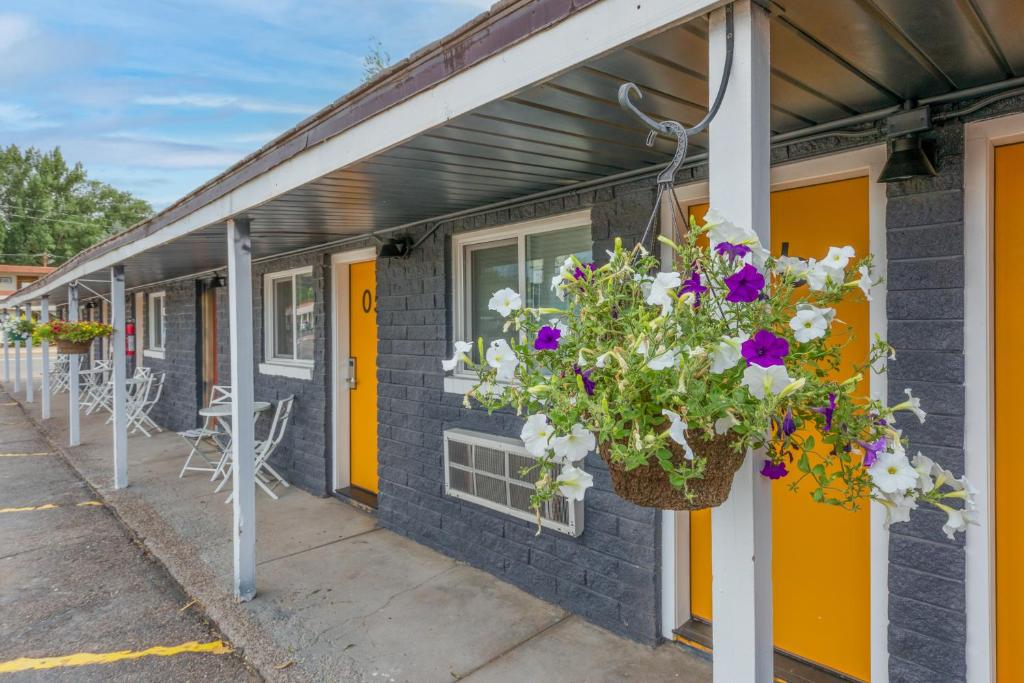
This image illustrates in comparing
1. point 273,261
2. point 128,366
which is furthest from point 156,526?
point 128,366

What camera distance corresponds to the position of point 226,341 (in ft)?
23.0

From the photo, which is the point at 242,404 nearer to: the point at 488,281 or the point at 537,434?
the point at 488,281

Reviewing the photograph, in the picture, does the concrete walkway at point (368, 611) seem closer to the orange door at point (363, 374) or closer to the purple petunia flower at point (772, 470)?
the orange door at point (363, 374)

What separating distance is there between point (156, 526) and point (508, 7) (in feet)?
15.5

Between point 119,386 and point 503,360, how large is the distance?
19.6ft

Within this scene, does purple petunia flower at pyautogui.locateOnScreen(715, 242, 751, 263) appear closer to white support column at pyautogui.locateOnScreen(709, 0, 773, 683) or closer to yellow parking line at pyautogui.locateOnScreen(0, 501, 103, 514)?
white support column at pyautogui.locateOnScreen(709, 0, 773, 683)

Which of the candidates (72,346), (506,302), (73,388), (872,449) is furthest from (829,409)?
(73,388)

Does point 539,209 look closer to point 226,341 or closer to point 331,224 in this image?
point 331,224

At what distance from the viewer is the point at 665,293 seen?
109cm

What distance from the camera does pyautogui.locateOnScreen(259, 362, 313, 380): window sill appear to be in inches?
223

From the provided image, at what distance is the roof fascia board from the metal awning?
2cm

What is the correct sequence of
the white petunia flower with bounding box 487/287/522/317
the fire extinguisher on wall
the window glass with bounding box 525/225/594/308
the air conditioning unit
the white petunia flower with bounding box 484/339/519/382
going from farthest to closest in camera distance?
the fire extinguisher on wall → the window glass with bounding box 525/225/594/308 → the air conditioning unit → the white petunia flower with bounding box 487/287/522/317 → the white petunia flower with bounding box 484/339/519/382

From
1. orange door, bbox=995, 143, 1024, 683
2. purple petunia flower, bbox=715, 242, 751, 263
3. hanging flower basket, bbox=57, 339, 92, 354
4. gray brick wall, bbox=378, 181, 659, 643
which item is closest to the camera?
purple petunia flower, bbox=715, 242, 751, 263

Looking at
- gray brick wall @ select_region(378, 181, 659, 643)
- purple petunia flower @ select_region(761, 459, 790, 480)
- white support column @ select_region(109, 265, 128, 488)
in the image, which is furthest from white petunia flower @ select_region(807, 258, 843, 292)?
white support column @ select_region(109, 265, 128, 488)
